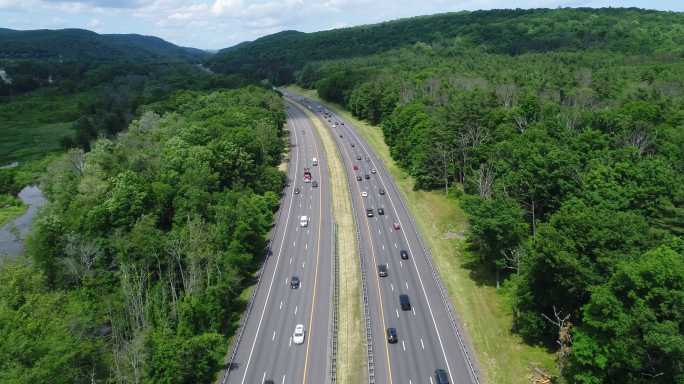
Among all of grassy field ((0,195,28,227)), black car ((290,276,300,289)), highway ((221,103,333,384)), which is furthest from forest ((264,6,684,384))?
grassy field ((0,195,28,227))

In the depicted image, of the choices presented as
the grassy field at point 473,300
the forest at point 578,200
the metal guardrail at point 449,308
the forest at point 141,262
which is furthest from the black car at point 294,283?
the forest at point 578,200

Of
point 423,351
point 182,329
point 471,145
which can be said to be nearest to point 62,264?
point 182,329

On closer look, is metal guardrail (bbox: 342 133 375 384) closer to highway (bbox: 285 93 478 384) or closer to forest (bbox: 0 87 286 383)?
highway (bbox: 285 93 478 384)

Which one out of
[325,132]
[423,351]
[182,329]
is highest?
[325,132]

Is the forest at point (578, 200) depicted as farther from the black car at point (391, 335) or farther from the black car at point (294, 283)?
the black car at point (294, 283)

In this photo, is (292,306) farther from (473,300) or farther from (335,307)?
(473,300)

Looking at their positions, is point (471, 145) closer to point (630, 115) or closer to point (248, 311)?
point (630, 115)
